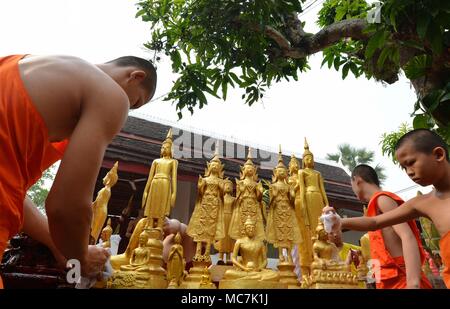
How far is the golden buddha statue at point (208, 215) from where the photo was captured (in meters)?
2.86

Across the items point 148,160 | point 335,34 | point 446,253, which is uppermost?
point 148,160

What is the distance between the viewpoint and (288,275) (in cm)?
266

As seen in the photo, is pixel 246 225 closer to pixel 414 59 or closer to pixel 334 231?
pixel 334 231

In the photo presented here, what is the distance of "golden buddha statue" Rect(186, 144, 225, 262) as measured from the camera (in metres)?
2.86

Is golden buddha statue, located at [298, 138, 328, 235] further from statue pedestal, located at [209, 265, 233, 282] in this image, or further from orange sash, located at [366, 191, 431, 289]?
statue pedestal, located at [209, 265, 233, 282]

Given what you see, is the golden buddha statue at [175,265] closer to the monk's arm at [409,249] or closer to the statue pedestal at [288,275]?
the statue pedestal at [288,275]

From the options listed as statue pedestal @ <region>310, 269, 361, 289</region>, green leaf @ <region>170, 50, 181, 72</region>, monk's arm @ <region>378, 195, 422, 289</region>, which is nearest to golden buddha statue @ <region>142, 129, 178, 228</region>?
green leaf @ <region>170, 50, 181, 72</region>

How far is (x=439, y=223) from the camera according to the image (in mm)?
1979

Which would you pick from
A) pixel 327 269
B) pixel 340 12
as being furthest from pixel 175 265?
pixel 340 12

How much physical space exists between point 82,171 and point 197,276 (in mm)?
1768

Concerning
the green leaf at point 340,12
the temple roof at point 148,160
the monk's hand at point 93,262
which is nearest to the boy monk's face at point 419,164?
the monk's hand at point 93,262

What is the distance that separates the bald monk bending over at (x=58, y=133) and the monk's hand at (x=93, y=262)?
0.04ft

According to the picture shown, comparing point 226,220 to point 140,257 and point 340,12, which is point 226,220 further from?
point 340,12
